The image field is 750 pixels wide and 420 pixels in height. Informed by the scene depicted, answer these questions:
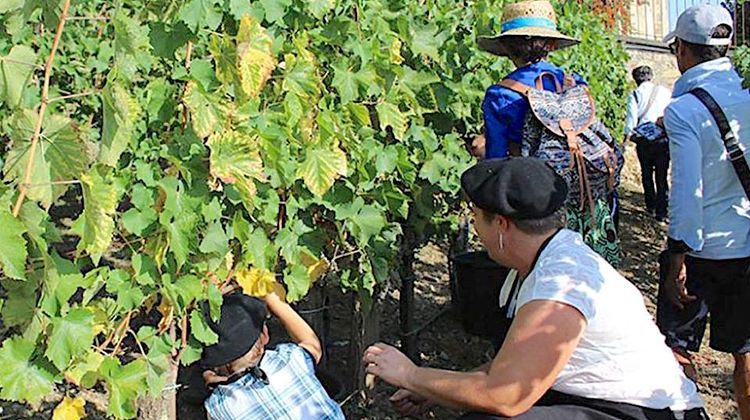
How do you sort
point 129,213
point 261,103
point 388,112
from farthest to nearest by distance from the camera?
point 388,112
point 261,103
point 129,213

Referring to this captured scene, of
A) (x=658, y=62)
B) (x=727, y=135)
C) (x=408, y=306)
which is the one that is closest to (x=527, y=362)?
(x=727, y=135)

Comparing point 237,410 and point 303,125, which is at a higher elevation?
point 303,125

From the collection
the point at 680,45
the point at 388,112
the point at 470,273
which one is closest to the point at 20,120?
the point at 388,112

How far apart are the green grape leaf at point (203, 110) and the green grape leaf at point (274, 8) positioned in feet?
1.05

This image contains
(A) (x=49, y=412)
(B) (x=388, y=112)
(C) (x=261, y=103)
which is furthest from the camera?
(A) (x=49, y=412)

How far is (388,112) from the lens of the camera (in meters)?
3.26

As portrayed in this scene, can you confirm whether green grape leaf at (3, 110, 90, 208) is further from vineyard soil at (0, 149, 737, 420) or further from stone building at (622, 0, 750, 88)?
stone building at (622, 0, 750, 88)

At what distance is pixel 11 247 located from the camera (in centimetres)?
176

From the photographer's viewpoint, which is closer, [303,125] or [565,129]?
[303,125]

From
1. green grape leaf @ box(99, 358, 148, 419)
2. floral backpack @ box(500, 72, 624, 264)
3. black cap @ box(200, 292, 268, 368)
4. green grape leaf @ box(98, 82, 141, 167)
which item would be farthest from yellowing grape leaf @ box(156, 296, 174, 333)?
floral backpack @ box(500, 72, 624, 264)

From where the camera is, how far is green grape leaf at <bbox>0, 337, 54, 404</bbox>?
1979 mm

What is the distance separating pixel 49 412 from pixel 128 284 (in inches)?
87.3

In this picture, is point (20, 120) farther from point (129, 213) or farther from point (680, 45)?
point (680, 45)

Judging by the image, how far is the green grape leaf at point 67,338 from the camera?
2016 millimetres
